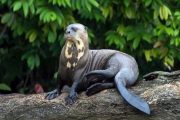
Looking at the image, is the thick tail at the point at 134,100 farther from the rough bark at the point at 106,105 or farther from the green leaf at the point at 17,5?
the green leaf at the point at 17,5

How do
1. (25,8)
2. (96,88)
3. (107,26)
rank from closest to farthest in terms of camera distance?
(96,88), (25,8), (107,26)

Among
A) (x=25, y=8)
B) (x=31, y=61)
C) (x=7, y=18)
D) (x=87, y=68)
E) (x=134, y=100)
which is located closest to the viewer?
(x=134, y=100)

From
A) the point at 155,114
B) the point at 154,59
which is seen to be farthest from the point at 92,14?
the point at 155,114

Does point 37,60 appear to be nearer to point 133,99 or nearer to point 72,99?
point 72,99

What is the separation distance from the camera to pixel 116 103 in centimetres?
504

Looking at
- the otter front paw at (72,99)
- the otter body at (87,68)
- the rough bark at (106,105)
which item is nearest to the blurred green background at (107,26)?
the otter body at (87,68)

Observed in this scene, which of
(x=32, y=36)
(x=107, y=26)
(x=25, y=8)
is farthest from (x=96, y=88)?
(x=107, y=26)

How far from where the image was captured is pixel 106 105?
16.6 ft

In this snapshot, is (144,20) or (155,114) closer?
(155,114)

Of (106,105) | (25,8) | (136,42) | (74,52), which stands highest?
(25,8)

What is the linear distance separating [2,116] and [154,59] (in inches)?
88.0

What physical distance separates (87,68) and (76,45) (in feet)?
0.78

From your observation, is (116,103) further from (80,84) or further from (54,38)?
A: (54,38)

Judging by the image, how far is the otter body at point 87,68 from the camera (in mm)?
5191
